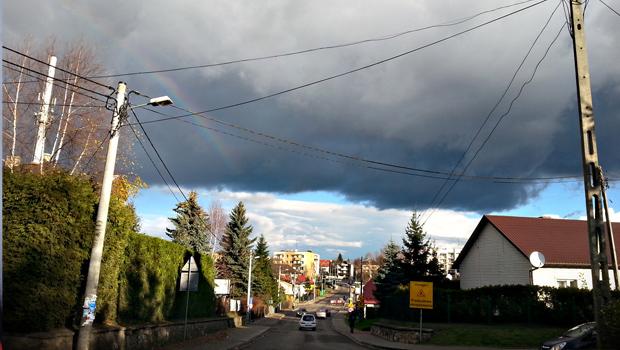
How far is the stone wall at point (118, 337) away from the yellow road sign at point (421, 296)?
450 inches

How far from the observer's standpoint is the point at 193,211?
51.1 meters

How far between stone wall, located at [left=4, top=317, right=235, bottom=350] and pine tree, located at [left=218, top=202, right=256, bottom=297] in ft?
111

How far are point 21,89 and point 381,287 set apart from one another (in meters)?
31.9

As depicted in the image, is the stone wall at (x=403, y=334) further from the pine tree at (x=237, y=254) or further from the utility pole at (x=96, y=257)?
the pine tree at (x=237, y=254)

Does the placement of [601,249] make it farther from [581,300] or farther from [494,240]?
[494,240]

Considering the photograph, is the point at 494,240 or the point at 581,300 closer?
the point at 581,300

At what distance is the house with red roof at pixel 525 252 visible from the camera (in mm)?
33094

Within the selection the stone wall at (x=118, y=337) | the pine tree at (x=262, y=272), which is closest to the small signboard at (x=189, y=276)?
the stone wall at (x=118, y=337)

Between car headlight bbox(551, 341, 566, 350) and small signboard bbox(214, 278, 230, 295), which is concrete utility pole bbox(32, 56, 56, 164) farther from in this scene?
small signboard bbox(214, 278, 230, 295)

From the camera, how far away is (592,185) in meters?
10.9

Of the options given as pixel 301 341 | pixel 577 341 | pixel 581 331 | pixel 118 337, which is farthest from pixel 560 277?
pixel 118 337

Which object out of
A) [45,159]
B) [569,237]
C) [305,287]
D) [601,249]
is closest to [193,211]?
[45,159]

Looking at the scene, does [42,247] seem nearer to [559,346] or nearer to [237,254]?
[559,346]

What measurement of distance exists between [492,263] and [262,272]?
43.1 metres
